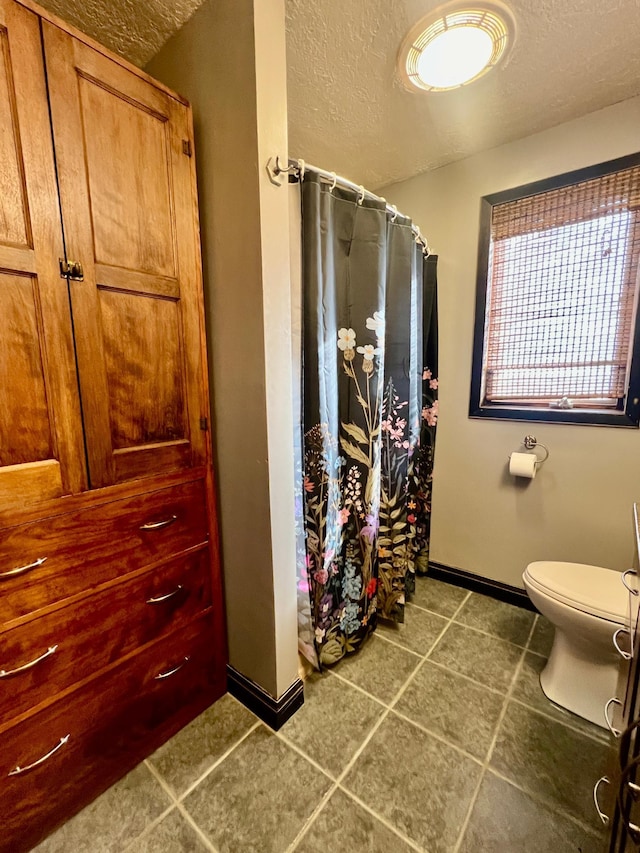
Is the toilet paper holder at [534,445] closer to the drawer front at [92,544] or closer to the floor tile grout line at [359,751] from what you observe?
the floor tile grout line at [359,751]

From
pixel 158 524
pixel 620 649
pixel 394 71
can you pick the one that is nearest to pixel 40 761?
pixel 158 524

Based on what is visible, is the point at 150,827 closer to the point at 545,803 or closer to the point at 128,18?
the point at 545,803

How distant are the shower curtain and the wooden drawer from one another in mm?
448

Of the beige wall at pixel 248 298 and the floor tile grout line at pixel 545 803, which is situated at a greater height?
the beige wall at pixel 248 298

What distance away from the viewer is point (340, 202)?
4.11ft

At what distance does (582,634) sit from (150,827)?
58.1 inches

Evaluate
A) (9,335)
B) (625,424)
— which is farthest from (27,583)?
(625,424)

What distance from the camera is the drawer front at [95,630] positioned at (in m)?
0.84

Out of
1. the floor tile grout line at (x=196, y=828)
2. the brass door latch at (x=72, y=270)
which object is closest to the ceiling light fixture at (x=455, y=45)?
the brass door latch at (x=72, y=270)

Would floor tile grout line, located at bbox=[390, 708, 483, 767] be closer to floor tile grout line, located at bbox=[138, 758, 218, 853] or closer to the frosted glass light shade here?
floor tile grout line, located at bbox=[138, 758, 218, 853]

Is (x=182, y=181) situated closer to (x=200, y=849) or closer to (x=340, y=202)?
(x=340, y=202)

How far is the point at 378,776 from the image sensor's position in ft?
3.50

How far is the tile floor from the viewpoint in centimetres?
93

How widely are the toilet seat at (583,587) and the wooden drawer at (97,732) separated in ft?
4.25
